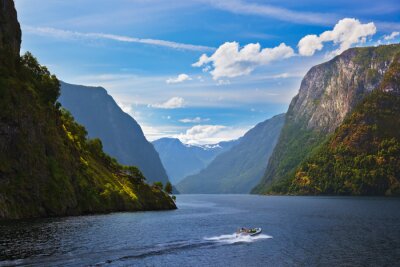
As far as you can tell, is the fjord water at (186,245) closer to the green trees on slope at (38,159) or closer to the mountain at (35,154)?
the green trees on slope at (38,159)

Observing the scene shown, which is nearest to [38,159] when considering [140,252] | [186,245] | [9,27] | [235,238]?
[9,27]

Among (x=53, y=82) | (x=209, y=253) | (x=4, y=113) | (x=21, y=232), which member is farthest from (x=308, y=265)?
(x=53, y=82)

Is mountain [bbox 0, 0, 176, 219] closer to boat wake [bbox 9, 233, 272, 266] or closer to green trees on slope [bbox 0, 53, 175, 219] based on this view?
green trees on slope [bbox 0, 53, 175, 219]

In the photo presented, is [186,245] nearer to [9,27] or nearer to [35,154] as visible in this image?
[35,154]

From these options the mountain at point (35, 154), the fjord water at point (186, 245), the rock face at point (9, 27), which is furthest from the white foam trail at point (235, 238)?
the rock face at point (9, 27)

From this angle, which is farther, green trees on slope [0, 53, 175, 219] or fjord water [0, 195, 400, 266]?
green trees on slope [0, 53, 175, 219]

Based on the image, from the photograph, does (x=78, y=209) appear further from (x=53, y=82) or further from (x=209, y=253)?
(x=209, y=253)

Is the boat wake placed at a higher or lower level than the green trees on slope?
lower

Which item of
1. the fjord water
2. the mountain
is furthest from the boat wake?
the mountain
